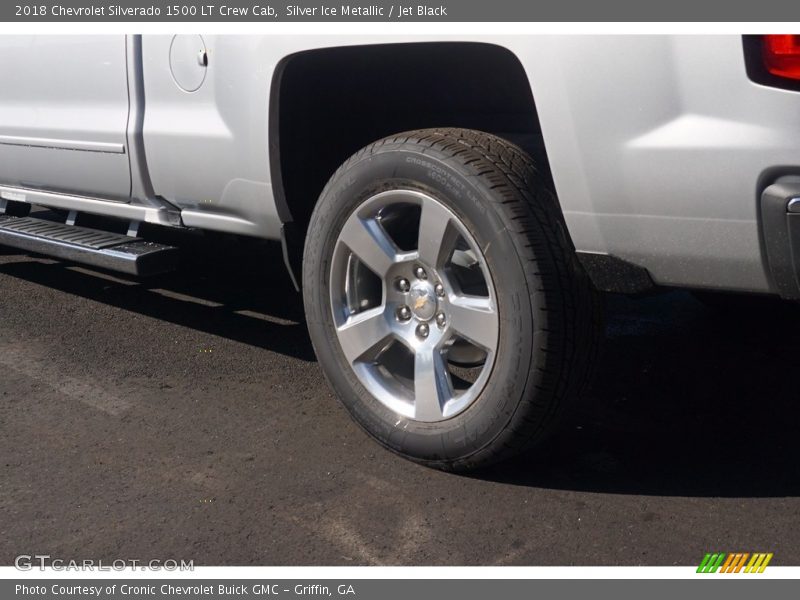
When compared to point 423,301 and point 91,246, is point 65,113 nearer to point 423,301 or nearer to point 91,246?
point 91,246

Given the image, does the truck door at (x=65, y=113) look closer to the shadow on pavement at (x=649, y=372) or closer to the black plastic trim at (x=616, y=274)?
the shadow on pavement at (x=649, y=372)

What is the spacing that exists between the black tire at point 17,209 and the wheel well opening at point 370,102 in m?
2.11

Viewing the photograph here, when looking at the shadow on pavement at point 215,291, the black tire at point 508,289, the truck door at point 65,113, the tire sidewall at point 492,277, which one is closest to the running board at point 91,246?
the truck door at point 65,113

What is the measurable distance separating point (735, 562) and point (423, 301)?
1.10 m

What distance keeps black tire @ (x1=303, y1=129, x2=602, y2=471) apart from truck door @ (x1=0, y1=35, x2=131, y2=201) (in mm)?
1276

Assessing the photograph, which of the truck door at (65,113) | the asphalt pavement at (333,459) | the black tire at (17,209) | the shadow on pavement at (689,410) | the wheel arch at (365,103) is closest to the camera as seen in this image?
the asphalt pavement at (333,459)

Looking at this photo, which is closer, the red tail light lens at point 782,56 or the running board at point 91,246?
the red tail light lens at point 782,56

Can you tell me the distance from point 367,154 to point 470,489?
101 cm

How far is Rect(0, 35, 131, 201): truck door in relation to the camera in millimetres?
3787

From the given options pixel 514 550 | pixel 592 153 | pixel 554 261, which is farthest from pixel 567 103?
pixel 514 550

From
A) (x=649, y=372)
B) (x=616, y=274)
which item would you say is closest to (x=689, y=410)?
(x=649, y=372)

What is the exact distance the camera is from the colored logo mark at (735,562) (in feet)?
7.93

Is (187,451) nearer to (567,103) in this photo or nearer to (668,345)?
(567,103)

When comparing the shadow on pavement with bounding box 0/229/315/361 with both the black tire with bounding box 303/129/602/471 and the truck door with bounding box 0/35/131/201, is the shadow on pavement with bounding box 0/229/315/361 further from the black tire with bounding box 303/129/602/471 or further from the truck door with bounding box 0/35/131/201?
the black tire with bounding box 303/129/602/471
